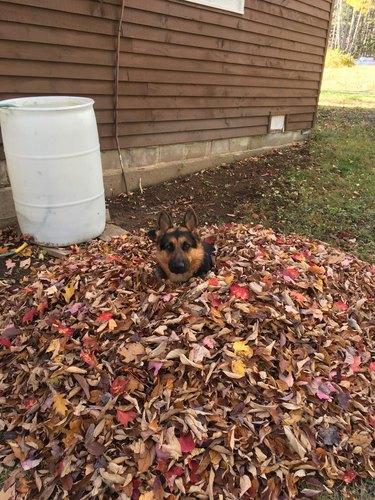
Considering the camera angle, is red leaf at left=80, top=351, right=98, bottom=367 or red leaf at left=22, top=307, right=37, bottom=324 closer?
red leaf at left=80, top=351, right=98, bottom=367

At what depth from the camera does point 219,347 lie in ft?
9.53

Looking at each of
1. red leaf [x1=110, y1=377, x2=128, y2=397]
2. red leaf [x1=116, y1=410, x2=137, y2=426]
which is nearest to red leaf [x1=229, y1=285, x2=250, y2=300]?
red leaf [x1=110, y1=377, x2=128, y2=397]

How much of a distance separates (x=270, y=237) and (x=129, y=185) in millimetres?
3108

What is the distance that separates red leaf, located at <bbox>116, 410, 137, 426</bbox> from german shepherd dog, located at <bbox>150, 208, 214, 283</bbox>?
1230 millimetres

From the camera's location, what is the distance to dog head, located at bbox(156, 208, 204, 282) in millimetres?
3430

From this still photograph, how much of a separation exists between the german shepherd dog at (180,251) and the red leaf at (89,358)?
0.98 metres

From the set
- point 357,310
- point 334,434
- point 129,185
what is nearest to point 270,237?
point 357,310

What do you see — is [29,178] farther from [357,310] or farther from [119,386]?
[357,310]

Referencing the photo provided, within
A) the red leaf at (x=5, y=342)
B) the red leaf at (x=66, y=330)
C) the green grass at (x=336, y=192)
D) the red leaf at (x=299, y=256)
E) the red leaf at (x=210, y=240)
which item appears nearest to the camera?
the red leaf at (x=66, y=330)

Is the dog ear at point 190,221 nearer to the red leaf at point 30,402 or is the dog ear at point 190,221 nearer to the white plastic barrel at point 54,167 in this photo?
the white plastic barrel at point 54,167

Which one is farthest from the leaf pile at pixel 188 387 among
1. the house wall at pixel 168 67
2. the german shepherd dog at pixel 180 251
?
the house wall at pixel 168 67

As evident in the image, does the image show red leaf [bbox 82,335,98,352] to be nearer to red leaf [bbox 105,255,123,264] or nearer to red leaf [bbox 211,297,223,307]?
red leaf [bbox 211,297,223,307]

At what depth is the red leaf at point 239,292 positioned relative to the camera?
10.7 feet

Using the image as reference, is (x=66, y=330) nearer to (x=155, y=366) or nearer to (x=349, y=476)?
(x=155, y=366)
